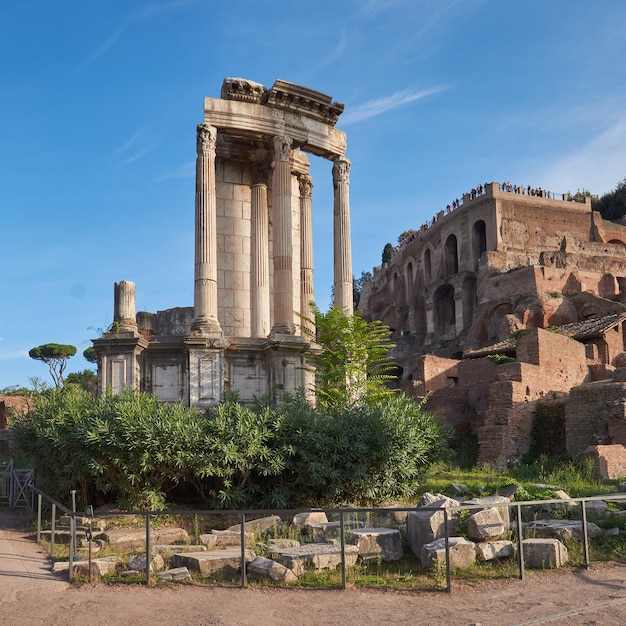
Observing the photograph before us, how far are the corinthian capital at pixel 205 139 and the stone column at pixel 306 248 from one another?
3.79 meters

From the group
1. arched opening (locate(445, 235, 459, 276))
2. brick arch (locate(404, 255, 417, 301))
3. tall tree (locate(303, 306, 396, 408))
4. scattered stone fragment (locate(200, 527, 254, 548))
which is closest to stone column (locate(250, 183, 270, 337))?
tall tree (locate(303, 306, 396, 408))

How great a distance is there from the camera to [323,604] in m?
9.91

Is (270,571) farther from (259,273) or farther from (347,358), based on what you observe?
(259,273)

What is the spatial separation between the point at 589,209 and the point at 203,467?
221ft

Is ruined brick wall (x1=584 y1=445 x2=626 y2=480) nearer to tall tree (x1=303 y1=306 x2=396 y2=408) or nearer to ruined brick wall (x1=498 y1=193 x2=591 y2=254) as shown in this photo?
tall tree (x1=303 y1=306 x2=396 y2=408)

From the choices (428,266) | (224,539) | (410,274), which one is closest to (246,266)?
(224,539)

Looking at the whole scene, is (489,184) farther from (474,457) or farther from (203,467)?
(203,467)

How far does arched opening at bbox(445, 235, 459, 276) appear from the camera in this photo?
242 feet

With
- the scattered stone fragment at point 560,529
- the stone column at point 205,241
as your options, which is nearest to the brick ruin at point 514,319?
the scattered stone fragment at point 560,529

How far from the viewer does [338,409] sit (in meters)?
16.5

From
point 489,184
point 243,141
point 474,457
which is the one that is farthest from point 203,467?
point 489,184

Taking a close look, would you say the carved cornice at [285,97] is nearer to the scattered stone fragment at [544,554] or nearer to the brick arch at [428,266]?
the scattered stone fragment at [544,554]

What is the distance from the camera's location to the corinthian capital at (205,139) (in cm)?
2003

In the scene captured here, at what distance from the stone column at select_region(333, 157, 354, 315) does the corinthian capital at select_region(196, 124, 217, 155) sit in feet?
12.2
